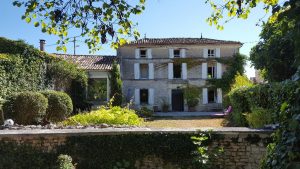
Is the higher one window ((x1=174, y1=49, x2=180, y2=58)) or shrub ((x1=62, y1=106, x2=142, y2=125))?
window ((x1=174, y1=49, x2=180, y2=58))

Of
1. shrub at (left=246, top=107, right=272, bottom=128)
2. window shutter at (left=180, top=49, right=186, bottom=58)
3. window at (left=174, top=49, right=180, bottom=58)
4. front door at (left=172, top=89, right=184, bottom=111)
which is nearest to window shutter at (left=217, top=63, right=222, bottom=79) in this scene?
window shutter at (left=180, top=49, right=186, bottom=58)

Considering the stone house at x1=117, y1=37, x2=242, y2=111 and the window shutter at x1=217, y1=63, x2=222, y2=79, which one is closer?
the window shutter at x1=217, y1=63, x2=222, y2=79

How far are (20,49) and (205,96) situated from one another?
19930 millimetres

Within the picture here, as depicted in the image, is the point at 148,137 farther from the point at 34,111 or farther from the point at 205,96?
the point at 205,96

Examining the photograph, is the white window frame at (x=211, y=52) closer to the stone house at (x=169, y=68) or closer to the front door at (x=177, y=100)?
the stone house at (x=169, y=68)

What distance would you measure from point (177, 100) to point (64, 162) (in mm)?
27906

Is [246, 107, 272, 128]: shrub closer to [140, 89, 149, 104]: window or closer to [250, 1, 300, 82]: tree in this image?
[250, 1, 300, 82]: tree

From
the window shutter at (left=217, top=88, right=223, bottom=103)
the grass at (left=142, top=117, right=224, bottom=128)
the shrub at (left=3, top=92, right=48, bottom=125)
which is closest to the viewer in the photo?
the shrub at (left=3, top=92, right=48, bottom=125)

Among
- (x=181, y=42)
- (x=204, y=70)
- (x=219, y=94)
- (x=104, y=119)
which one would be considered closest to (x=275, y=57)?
(x=104, y=119)

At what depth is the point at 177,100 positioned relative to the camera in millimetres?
34531

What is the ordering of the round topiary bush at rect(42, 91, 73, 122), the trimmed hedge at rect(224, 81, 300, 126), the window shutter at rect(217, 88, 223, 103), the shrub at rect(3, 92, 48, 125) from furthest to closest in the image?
the window shutter at rect(217, 88, 223, 103), the round topiary bush at rect(42, 91, 73, 122), the shrub at rect(3, 92, 48, 125), the trimmed hedge at rect(224, 81, 300, 126)

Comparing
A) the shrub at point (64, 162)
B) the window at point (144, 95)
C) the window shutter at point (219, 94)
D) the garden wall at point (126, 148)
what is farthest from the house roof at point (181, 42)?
the shrub at point (64, 162)

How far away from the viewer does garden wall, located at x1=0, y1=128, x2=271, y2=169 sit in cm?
749

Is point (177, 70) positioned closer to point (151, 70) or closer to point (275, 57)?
point (151, 70)
